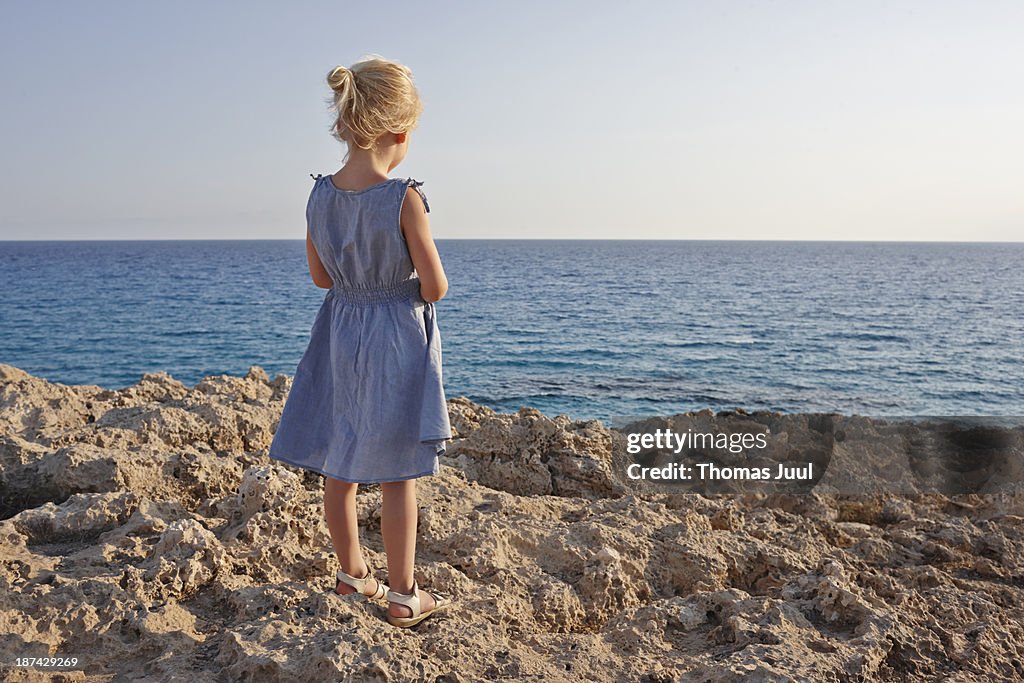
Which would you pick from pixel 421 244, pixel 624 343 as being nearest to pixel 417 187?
pixel 421 244

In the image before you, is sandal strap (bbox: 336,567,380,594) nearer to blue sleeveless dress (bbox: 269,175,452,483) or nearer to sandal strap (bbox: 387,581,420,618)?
sandal strap (bbox: 387,581,420,618)

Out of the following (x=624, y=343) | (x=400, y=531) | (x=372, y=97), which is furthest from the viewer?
(x=624, y=343)

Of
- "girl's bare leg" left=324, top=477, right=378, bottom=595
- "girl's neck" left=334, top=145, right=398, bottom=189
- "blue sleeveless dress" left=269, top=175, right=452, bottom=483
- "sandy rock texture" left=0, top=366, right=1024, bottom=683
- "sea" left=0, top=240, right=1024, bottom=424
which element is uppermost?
"girl's neck" left=334, top=145, right=398, bottom=189

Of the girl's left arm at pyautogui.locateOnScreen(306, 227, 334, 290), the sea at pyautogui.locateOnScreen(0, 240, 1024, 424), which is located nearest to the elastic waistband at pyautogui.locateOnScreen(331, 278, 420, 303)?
the girl's left arm at pyautogui.locateOnScreen(306, 227, 334, 290)

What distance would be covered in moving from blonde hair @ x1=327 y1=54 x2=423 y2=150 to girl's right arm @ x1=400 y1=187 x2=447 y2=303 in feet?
0.79

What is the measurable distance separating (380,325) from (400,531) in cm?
74

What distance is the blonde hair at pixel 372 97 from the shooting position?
241 centimetres

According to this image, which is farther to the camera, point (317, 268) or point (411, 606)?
point (317, 268)

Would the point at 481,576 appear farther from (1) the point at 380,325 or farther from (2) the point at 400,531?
(1) the point at 380,325

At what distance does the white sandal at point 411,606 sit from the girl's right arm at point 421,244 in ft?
3.40

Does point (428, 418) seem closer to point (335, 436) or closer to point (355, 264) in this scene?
point (335, 436)

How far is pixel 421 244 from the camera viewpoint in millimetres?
2520

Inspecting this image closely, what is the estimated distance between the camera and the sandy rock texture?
2334 mm

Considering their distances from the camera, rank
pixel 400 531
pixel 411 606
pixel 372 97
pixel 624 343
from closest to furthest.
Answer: pixel 372 97
pixel 411 606
pixel 400 531
pixel 624 343
